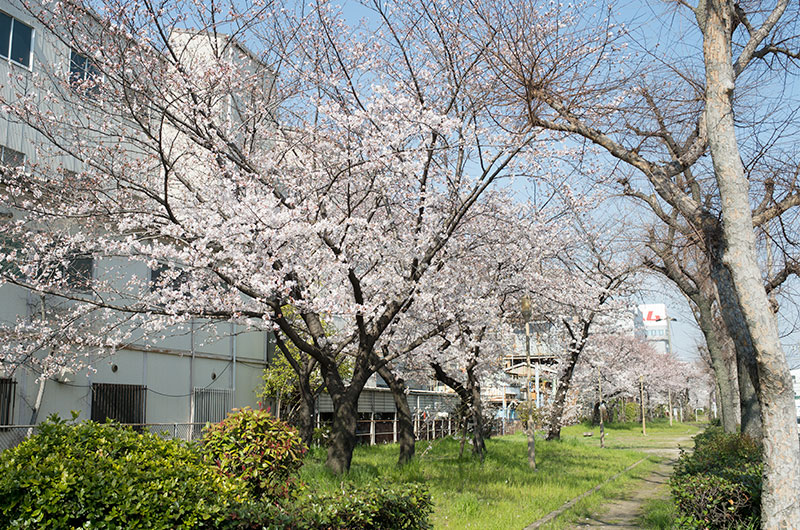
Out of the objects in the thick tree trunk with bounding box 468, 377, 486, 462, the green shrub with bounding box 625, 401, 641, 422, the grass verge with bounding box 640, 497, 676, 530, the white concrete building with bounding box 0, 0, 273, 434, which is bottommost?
the green shrub with bounding box 625, 401, 641, 422

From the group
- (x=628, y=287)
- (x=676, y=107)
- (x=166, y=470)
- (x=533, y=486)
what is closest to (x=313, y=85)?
(x=676, y=107)

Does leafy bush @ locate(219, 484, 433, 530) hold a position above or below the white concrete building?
below

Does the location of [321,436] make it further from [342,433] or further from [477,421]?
[342,433]

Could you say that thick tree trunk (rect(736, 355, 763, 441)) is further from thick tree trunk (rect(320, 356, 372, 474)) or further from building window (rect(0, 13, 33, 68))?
building window (rect(0, 13, 33, 68))

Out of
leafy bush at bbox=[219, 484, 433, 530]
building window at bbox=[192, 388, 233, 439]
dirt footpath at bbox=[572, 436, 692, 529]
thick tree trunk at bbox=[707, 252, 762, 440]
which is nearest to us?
leafy bush at bbox=[219, 484, 433, 530]

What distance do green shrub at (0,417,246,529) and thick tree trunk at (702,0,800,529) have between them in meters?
4.85

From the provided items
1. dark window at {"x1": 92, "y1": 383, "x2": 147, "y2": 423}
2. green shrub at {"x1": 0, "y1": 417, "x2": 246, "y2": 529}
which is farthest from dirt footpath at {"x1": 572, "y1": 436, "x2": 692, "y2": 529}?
dark window at {"x1": 92, "y1": 383, "x2": 147, "y2": 423}

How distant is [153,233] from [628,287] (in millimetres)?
16496

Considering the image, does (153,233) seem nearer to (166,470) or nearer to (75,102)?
(75,102)

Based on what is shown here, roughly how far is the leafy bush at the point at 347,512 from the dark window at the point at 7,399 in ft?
32.6

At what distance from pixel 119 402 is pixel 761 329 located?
14764 mm

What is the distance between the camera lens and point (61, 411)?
14.7 metres

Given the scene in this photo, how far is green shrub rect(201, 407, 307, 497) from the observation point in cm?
718

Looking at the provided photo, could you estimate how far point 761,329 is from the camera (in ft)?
20.3
